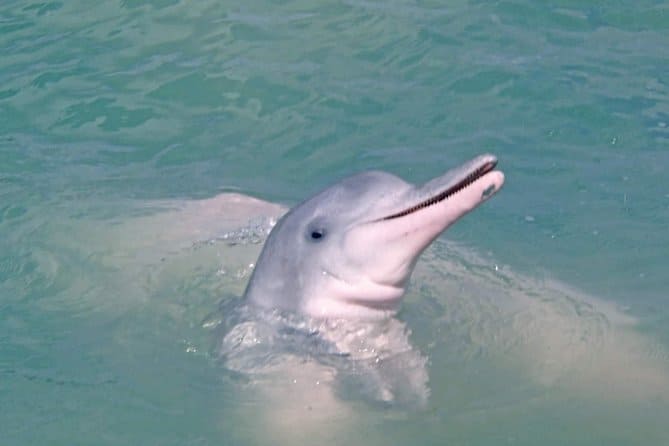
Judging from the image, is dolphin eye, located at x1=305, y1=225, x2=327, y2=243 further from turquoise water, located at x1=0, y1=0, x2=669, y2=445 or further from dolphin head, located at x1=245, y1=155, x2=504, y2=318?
turquoise water, located at x1=0, y1=0, x2=669, y2=445

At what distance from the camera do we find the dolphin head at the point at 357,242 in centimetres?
661

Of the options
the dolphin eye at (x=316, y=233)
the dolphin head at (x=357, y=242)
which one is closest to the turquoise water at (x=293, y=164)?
the dolphin head at (x=357, y=242)

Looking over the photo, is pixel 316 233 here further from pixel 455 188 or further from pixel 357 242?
pixel 455 188

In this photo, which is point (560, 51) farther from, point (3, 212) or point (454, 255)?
point (3, 212)

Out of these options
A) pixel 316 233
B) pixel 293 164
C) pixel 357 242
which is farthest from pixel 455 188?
pixel 293 164

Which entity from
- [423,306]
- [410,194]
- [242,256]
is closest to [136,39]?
[242,256]

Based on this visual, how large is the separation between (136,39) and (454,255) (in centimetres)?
607

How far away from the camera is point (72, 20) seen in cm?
1454

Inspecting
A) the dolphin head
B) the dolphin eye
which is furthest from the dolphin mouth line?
the dolphin eye

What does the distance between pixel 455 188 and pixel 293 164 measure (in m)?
4.86

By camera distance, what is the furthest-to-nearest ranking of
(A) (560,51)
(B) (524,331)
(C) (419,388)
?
1. (A) (560,51)
2. (B) (524,331)
3. (C) (419,388)

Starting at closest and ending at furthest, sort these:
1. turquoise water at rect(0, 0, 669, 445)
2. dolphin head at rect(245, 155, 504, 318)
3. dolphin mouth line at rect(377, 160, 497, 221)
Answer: dolphin mouth line at rect(377, 160, 497, 221)
dolphin head at rect(245, 155, 504, 318)
turquoise water at rect(0, 0, 669, 445)

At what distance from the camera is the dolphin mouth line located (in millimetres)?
6344

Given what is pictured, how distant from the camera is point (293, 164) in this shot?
36.8 feet
